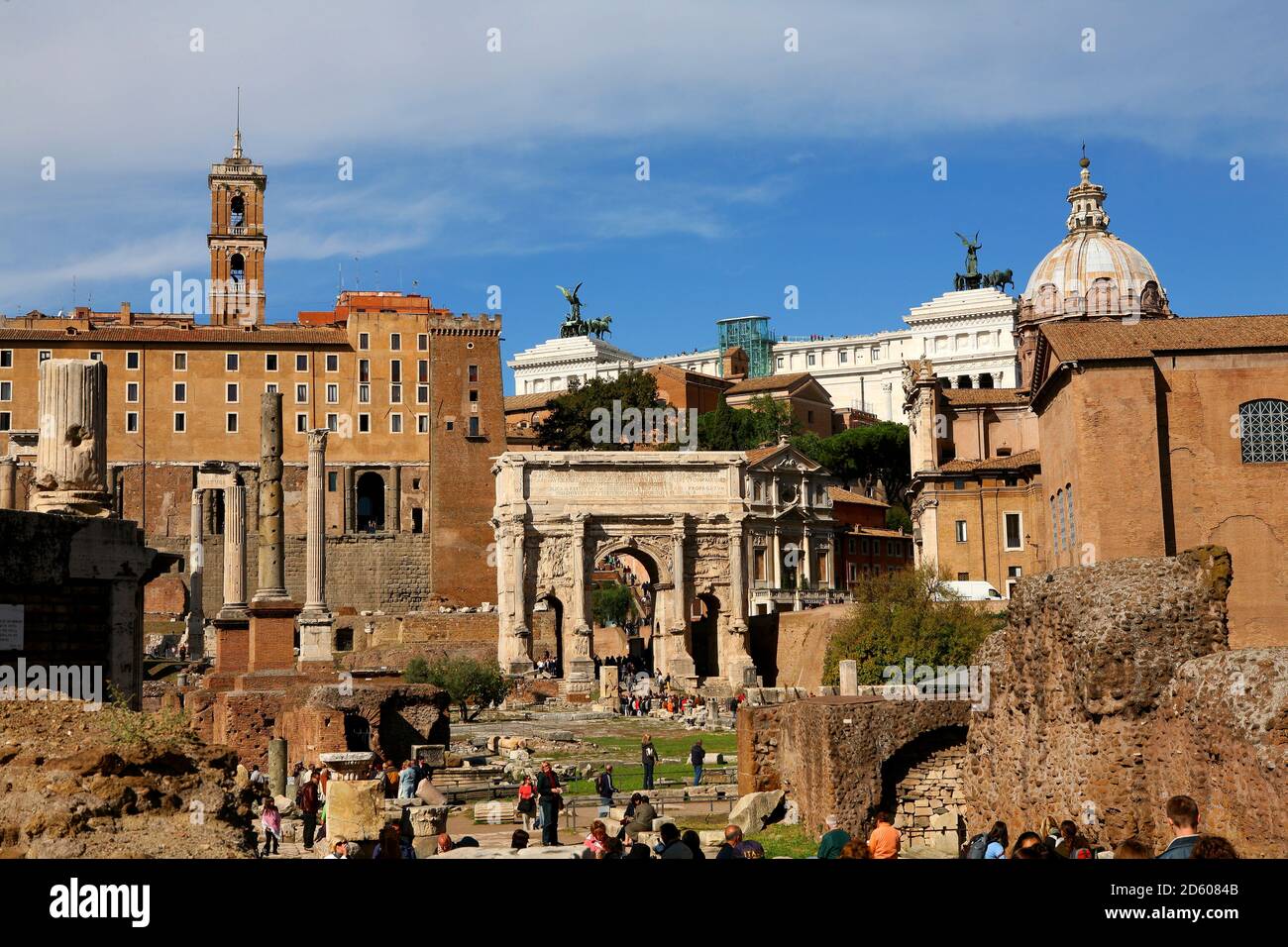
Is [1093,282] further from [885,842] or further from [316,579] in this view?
[885,842]

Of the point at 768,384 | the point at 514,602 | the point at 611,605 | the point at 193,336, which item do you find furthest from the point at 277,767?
the point at 768,384

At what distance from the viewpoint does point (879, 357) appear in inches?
4656

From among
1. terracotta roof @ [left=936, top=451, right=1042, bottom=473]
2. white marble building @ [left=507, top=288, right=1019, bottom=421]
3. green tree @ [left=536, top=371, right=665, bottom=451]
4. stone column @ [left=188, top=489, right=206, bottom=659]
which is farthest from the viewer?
white marble building @ [left=507, top=288, right=1019, bottom=421]

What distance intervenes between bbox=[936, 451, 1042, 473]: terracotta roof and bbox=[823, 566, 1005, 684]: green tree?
30.1 ft

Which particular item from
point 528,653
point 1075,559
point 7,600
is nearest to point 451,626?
point 528,653

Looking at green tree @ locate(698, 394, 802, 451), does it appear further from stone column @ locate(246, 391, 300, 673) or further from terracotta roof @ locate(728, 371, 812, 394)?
stone column @ locate(246, 391, 300, 673)

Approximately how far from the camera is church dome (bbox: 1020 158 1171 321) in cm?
5475

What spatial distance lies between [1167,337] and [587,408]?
39769 millimetres

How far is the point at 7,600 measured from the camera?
11.0 meters

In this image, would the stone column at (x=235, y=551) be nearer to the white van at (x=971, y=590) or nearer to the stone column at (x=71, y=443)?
the stone column at (x=71, y=443)

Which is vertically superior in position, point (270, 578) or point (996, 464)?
point (996, 464)

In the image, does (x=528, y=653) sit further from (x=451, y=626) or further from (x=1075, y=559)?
(x=1075, y=559)

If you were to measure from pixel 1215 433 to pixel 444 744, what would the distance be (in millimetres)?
18961

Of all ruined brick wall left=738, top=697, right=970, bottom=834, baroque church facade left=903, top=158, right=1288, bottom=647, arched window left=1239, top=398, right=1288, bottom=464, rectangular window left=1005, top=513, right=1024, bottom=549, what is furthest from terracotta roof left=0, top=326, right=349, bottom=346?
ruined brick wall left=738, top=697, right=970, bottom=834
